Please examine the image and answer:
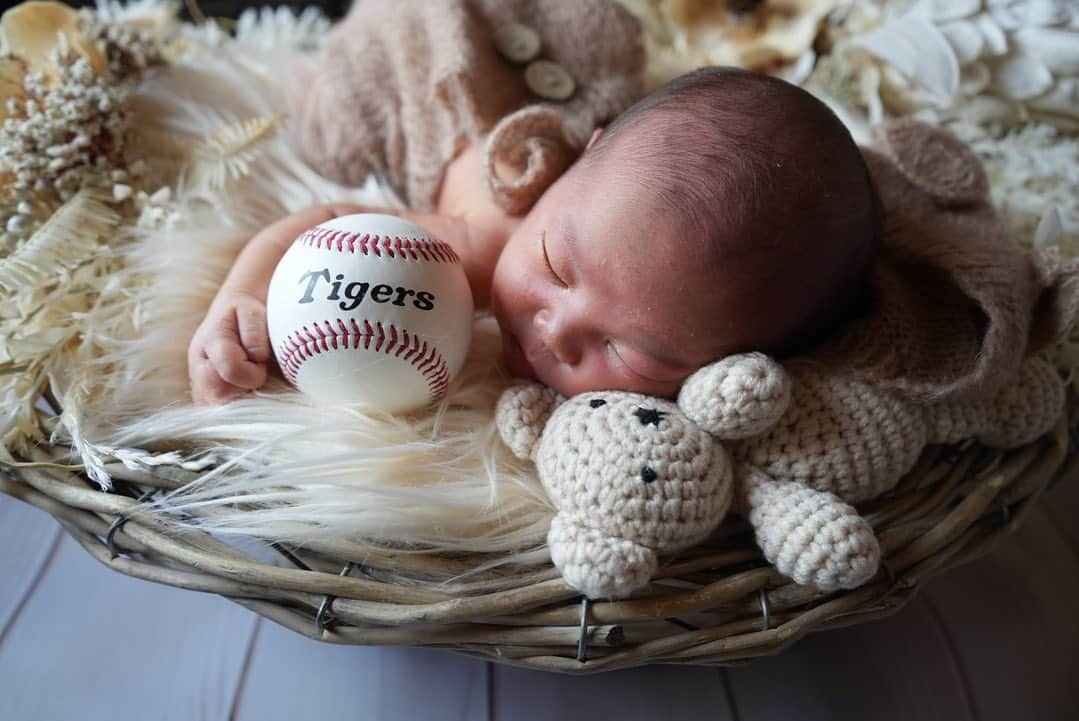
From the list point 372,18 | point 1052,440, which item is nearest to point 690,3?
point 372,18

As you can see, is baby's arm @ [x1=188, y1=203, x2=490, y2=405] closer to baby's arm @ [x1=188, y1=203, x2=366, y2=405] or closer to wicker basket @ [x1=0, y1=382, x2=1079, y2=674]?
baby's arm @ [x1=188, y1=203, x2=366, y2=405]

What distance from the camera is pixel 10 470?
2.72ft

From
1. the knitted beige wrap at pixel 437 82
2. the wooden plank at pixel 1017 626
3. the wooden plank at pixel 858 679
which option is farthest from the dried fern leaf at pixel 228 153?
the wooden plank at pixel 1017 626

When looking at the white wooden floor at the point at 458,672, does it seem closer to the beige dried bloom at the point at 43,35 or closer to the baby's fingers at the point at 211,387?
the baby's fingers at the point at 211,387

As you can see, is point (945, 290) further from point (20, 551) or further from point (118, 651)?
point (20, 551)

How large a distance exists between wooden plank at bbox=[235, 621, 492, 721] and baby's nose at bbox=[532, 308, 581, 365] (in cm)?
34

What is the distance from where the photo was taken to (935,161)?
3.31 feet

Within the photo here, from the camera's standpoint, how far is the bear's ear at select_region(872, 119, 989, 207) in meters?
0.99

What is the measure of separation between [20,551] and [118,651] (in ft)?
0.78

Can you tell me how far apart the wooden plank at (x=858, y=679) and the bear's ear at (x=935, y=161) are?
52 centimetres

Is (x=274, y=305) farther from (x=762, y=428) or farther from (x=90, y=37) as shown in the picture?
(x=90, y=37)

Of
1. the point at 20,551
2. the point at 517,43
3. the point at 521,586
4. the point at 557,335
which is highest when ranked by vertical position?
the point at 517,43

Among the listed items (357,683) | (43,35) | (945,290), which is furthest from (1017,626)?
(43,35)

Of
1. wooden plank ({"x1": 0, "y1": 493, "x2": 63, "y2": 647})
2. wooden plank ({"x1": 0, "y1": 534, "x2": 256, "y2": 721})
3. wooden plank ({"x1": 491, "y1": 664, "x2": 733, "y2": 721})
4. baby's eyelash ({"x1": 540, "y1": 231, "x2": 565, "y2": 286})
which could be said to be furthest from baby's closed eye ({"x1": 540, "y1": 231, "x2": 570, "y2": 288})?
wooden plank ({"x1": 0, "y1": 493, "x2": 63, "y2": 647})
